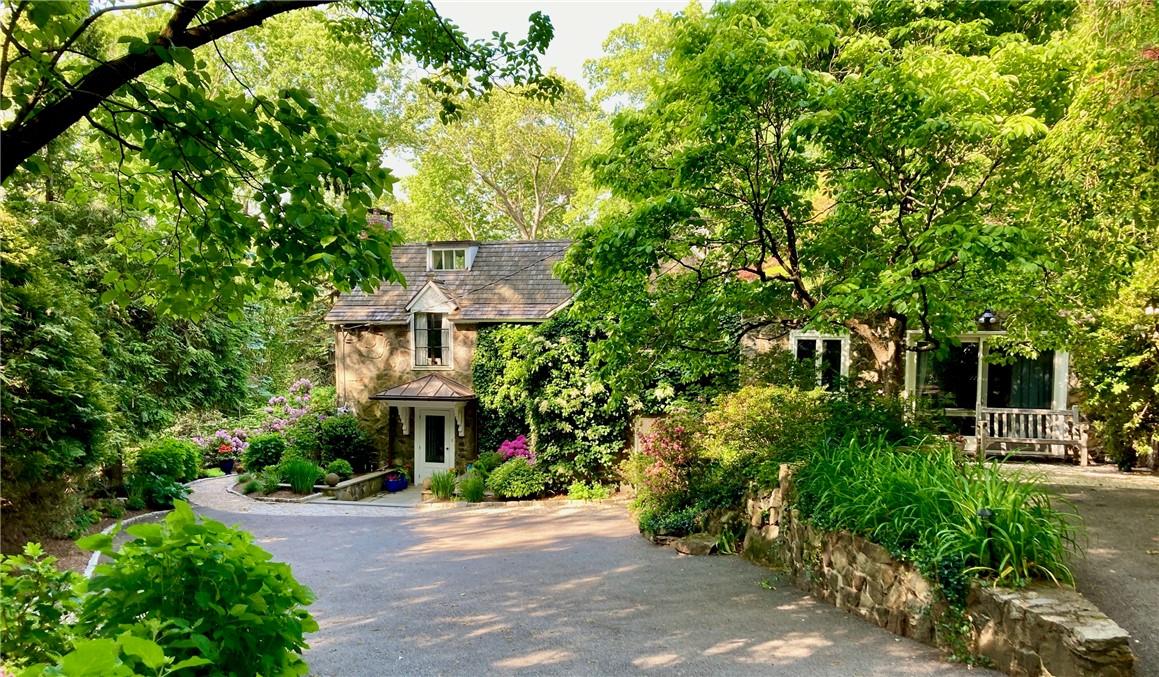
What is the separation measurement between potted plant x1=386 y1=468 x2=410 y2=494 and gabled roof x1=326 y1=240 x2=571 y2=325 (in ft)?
14.3

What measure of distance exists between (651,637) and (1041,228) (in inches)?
233

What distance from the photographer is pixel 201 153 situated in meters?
3.06

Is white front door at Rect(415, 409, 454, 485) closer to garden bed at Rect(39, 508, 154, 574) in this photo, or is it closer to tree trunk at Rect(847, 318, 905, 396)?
garden bed at Rect(39, 508, 154, 574)

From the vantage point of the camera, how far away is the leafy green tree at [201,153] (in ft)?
9.87

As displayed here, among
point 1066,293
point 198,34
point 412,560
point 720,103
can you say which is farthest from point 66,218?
point 1066,293

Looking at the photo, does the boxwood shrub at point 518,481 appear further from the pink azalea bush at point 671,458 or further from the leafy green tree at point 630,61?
the leafy green tree at point 630,61

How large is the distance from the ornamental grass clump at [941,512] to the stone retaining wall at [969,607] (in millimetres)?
170

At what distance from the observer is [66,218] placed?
12.0m

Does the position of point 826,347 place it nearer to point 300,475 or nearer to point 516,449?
point 516,449

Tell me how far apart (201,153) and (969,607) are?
644 centimetres

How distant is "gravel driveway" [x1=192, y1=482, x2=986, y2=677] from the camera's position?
17.8ft

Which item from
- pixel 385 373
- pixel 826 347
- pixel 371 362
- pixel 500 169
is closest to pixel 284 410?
pixel 371 362

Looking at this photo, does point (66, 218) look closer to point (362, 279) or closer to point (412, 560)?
point (412, 560)

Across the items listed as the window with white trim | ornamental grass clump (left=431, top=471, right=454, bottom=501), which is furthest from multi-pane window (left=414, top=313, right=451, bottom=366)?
the window with white trim
